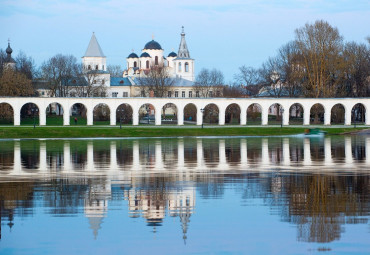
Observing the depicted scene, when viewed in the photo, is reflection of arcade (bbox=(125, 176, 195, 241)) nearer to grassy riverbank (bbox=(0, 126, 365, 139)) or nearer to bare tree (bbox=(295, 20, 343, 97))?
grassy riverbank (bbox=(0, 126, 365, 139))

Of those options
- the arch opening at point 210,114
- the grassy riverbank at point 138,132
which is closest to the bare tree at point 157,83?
the arch opening at point 210,114

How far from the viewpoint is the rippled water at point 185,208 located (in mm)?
10719

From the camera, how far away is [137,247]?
34.4 feet

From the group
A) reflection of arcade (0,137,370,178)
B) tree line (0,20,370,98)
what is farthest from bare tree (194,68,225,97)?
reflection of arcade (0,137,370,178)

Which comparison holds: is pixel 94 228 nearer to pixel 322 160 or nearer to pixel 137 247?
pixel 137 247

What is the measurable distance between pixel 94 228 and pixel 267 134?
131 feet

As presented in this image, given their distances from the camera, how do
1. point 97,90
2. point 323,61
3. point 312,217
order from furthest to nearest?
point 97,90
point 323,61
point 312,217

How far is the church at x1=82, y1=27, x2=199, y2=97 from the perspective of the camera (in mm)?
116562

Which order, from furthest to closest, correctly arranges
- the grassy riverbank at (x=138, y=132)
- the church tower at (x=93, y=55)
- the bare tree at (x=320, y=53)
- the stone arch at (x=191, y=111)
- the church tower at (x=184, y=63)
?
the church tower at (x=184, y=63)
the church tower at (x=93, y=55)
the stone arch at (x=191, y=111)
the bare tree at (x=320, y=53)
the grassy riverbank at (x=138, y=132)

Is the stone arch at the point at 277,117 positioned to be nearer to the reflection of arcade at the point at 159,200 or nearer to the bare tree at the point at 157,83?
the bare tree at the point at 157,83

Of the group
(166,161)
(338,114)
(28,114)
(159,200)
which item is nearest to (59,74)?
(28,114)

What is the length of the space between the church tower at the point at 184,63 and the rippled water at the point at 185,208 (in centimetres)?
10618

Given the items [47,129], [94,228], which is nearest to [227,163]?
[94,228]

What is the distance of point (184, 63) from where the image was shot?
12975cm
